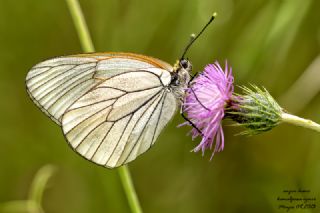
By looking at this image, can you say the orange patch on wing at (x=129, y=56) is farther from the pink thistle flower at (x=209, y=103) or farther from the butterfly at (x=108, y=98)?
the pink thistle flower at (x=209, y=103)

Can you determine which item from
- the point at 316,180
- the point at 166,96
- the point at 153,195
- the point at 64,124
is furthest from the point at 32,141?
the point at 316,180

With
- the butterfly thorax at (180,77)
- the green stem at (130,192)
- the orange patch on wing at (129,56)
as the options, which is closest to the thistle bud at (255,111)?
the butterfly thorax at (180,77)

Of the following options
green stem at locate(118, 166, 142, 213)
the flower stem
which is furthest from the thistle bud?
green stem at locate(118, 166, 142, 213)

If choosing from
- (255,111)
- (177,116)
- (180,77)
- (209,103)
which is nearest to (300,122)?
(255,111)

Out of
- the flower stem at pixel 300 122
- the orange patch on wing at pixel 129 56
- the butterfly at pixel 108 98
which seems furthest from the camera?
the butterfly at pixel 108 98

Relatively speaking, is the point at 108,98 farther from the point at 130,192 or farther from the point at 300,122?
the point at 300,122

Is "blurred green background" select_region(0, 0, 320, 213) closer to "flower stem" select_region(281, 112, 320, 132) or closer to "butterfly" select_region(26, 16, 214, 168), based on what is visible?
"butterfly" select_region(26, 16, 214, 168)
